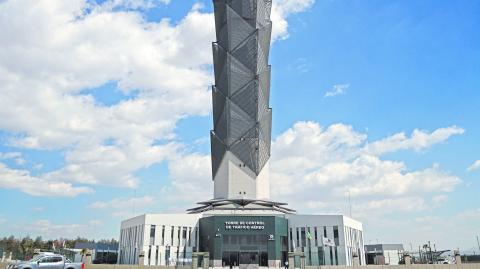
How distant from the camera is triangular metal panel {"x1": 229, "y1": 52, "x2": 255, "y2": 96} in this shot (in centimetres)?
8472

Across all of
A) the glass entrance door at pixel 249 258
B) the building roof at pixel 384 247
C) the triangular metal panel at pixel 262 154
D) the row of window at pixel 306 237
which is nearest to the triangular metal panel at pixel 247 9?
the triangular metal panel at pixel 262 154

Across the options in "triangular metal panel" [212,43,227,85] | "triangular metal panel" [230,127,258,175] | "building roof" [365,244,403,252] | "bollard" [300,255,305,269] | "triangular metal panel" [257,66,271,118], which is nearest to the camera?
"bollard" [300,255,305,269]

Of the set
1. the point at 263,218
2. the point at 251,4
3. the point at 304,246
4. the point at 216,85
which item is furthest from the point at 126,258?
the point at 251,4

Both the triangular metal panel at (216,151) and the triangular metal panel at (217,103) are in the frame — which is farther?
the triangular metal panel at (217,103)

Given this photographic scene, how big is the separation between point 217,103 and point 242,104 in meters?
5.66

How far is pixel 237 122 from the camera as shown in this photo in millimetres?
84000

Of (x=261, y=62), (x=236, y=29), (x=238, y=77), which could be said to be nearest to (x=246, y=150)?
(x=238, y=77)

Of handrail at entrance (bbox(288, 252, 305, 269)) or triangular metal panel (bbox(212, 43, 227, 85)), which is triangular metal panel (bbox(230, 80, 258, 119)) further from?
handrail at entrance (bbox(288, 252, 305, 269))

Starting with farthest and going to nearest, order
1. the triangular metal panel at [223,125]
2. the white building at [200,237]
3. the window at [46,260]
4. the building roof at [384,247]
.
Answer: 1. the building roof at [384,247]
2. the triangular metal panel at [223,125]
3. the white building at [200,237]
4. the window at [46,260]

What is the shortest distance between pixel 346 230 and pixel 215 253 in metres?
22.0

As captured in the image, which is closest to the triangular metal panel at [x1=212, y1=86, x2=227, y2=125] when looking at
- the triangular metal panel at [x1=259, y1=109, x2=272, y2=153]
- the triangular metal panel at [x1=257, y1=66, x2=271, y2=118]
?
the triangular metal panel at [x1=257, y1=66, x2=271, y2=118]

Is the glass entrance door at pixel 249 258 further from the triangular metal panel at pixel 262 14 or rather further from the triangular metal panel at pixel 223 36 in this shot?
the triangular metal panel at pixel 262 14

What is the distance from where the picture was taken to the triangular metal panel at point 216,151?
8431cm

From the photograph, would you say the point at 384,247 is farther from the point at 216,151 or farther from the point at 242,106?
the point at 242,106
